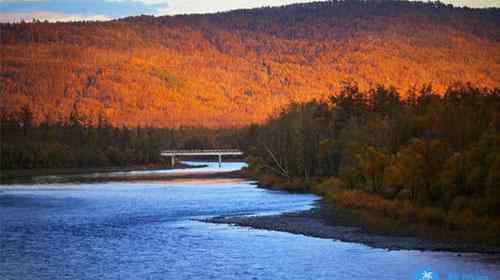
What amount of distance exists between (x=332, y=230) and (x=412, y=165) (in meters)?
6.81

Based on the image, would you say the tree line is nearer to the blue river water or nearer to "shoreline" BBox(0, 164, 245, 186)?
the blue river water

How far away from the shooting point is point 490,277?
3312cm

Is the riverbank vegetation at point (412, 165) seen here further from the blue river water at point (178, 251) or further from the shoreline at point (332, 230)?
the blue river water at point (178, 251)

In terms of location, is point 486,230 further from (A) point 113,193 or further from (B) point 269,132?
(B) point 269,132

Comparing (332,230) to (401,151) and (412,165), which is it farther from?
(401,151)

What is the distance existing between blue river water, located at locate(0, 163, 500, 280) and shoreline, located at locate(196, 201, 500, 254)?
0.98 metres

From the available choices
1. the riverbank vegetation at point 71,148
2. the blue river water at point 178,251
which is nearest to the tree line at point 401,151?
the blue river water at point 178,251

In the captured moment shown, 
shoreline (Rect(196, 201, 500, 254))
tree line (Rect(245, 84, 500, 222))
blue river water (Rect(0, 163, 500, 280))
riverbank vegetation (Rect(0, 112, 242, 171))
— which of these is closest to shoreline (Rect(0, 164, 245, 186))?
riverbank vegetation (Rect(0, 112, 242, 171))

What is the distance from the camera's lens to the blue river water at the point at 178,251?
3556 centimetres

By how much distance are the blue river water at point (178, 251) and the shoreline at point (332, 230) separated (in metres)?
0.98

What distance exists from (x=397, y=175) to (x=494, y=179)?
949cm

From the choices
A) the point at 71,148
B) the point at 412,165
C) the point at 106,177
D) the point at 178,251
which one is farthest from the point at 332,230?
the point at 71,148

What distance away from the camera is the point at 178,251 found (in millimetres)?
41312

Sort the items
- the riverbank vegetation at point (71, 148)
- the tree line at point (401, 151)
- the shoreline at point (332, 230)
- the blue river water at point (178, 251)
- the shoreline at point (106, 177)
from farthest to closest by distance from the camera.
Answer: the riverbank vegetation at point (71, 148) < the shoreline at point (106, 177) < the tree line at point (401, 151) < the shoreline at point (332, 230) < the blue river water at point (178, 251)
